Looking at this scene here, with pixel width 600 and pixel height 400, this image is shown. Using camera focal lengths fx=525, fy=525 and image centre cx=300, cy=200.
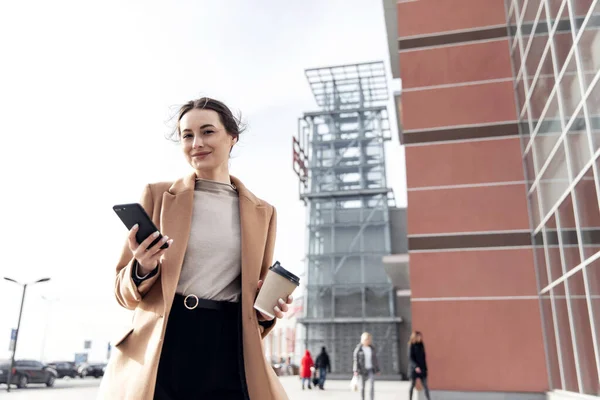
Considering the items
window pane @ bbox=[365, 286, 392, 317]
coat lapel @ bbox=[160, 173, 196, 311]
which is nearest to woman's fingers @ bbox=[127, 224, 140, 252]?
coat lapel @ bbox=[160, 173, 196, 311]

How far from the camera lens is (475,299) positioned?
12289 mm

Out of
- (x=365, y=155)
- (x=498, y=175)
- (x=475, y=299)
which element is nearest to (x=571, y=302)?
(x=475, y=299)

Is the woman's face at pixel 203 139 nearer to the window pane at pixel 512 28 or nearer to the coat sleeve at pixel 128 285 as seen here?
the coat sleeve at pixel 128 285

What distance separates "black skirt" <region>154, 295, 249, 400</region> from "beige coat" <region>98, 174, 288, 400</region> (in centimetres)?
6

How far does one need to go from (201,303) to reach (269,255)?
451 mm

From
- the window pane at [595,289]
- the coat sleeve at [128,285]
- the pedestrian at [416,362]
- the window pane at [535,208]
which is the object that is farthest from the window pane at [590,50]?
the coat sleeve at [128,285]

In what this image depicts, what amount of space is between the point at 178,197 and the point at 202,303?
45 centimetres

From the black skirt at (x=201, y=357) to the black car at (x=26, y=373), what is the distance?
90.2 feet

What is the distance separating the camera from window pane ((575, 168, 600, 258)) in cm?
738

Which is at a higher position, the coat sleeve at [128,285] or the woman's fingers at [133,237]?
the woman's fingers at [133,237]

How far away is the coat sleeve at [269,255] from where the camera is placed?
7.18 ft

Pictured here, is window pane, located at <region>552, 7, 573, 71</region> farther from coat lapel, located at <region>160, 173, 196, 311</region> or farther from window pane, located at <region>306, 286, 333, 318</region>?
window pane, located at <region>306, 286, 333, 318</region>

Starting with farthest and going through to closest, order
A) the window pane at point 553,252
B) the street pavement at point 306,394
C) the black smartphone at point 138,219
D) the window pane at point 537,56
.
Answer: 1. the street pavement at point 306,394
2. the window pane at point 553,252
3. the window pane at point 537,56
4. the black smartphone at point 138,219

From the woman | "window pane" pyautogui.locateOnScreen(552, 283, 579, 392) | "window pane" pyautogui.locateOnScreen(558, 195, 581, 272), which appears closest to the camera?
the woman
